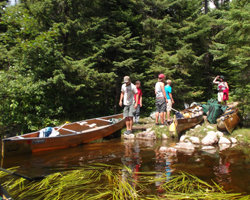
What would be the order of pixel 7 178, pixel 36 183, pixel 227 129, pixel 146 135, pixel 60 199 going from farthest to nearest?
pixel 146 135
pixel 227 129
pixel 7 178
pixel 36 183
pixel 60 199

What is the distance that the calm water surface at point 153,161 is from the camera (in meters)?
4.11

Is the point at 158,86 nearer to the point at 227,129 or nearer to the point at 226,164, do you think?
the point at 227,129

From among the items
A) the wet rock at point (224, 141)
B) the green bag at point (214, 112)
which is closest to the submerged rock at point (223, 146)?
the wet rock at point (224, 141)

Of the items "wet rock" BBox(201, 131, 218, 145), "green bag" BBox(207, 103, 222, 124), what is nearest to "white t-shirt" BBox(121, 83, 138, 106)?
"wet rock" BBox(201, 131, 218, 145)

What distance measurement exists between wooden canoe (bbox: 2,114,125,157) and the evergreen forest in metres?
1.45

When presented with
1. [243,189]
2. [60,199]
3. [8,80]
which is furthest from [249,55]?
[8,80]

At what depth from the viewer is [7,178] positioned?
407 cm

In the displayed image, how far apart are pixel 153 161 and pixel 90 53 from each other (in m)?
7.86

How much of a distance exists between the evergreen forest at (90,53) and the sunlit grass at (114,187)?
523 cm

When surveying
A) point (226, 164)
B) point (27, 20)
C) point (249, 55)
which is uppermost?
point (27, 20)

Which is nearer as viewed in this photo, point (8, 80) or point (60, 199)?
point (60, 199)

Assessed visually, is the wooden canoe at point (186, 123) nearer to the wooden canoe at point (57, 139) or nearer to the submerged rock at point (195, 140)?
the submerged rock at point (195, 140)

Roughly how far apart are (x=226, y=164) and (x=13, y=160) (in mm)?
5392

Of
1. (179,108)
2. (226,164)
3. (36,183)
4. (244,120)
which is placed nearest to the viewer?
(36,183)
